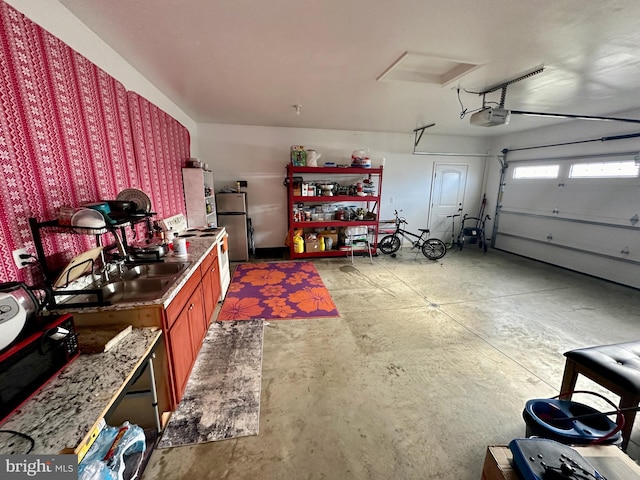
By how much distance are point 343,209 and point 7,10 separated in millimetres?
4647

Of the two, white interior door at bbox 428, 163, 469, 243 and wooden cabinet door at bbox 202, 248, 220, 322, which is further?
white interior door at bbox 428, 163, 469, 243

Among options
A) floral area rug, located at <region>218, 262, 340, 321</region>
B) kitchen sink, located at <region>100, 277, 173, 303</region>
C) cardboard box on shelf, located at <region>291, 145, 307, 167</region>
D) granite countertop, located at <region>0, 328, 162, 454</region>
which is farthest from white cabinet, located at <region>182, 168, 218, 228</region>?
granite countertop, located at <region>0, 328, 162, 454</region>

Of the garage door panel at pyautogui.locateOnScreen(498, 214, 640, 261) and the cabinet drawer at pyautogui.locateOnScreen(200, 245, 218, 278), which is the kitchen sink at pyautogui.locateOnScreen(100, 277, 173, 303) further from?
the garage door panel at pyautogui.locateOnScreen(498, 214, 640, 261)

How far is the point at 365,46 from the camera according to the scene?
203cm

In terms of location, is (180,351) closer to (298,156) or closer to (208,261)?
(208,261)

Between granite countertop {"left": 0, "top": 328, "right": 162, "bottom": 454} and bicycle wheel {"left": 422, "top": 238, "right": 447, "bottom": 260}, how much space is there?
5260mm

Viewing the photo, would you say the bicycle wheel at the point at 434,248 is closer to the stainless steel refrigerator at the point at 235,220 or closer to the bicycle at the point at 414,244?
the bicycle at the point at 414,244

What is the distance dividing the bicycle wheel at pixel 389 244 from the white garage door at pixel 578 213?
271 centimetres

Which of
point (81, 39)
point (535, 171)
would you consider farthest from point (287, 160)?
point (535, 171)

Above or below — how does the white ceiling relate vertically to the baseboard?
above

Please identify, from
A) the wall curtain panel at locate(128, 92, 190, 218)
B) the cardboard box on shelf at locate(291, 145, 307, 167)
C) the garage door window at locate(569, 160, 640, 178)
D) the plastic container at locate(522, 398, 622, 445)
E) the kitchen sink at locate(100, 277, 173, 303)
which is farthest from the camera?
the cardboard box on shelf at locate(291, 145, 307, 167)

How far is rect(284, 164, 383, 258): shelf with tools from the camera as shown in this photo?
491cm

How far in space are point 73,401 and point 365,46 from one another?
9.14 ft

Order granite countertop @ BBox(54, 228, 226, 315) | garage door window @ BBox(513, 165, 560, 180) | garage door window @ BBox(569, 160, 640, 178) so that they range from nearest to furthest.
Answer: granite countertop @ BBox(54, 228, 226, 315) → garage door window @ BBox(569, 160, 640, 178) → garage door window @ BBox(513, 165, 560, 180)
